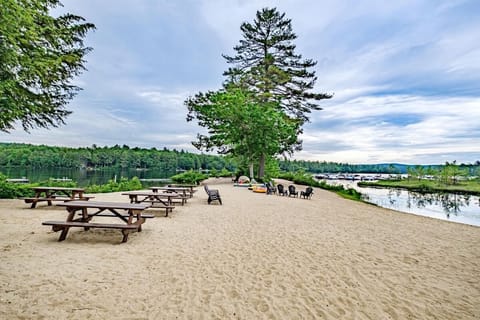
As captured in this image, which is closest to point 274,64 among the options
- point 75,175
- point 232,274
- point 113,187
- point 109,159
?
point 113,187

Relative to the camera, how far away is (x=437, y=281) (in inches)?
173

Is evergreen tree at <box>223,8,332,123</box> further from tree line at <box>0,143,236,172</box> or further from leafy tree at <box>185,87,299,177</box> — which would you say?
tree line at <box>0,143,236,172</box>

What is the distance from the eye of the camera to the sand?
3193 mm

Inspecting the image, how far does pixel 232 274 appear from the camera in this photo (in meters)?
4.26

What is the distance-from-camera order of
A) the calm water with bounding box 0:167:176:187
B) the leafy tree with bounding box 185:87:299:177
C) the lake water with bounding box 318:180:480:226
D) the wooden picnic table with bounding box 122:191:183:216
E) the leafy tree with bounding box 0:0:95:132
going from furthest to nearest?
the calm water with bounding box 0:167:176:187
the leafy tree with bounding box 185:87:299:177
the lake water with bounding box 318:180:480:226
the leafy tree with bounding box 0:0:95:132
the wooden picnic table with bounding box 122:191:183:216

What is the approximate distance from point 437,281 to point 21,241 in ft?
25.4

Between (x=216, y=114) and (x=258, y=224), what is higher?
(x=216, y=114)

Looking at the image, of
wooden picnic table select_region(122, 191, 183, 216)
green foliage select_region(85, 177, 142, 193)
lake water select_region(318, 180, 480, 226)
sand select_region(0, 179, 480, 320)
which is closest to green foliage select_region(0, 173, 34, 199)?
green foliage select_region(85, 177, 142, 193)

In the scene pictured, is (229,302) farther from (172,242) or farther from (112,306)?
(172,242)

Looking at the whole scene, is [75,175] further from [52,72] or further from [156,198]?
[156,198]

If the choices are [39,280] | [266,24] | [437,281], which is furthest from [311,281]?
[266,24]

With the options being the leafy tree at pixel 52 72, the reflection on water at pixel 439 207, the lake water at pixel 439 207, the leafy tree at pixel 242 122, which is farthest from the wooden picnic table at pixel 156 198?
the reflection on water at pixel 439 207

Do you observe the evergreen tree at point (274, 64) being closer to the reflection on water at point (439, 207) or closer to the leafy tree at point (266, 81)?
the leafy tree at point (266, 81)

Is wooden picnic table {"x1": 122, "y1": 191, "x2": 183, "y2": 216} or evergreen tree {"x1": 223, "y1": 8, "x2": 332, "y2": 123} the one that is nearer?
wooden picnic table {"x1": 122, "y1": 191, "x2": 183, "y2": 216}
